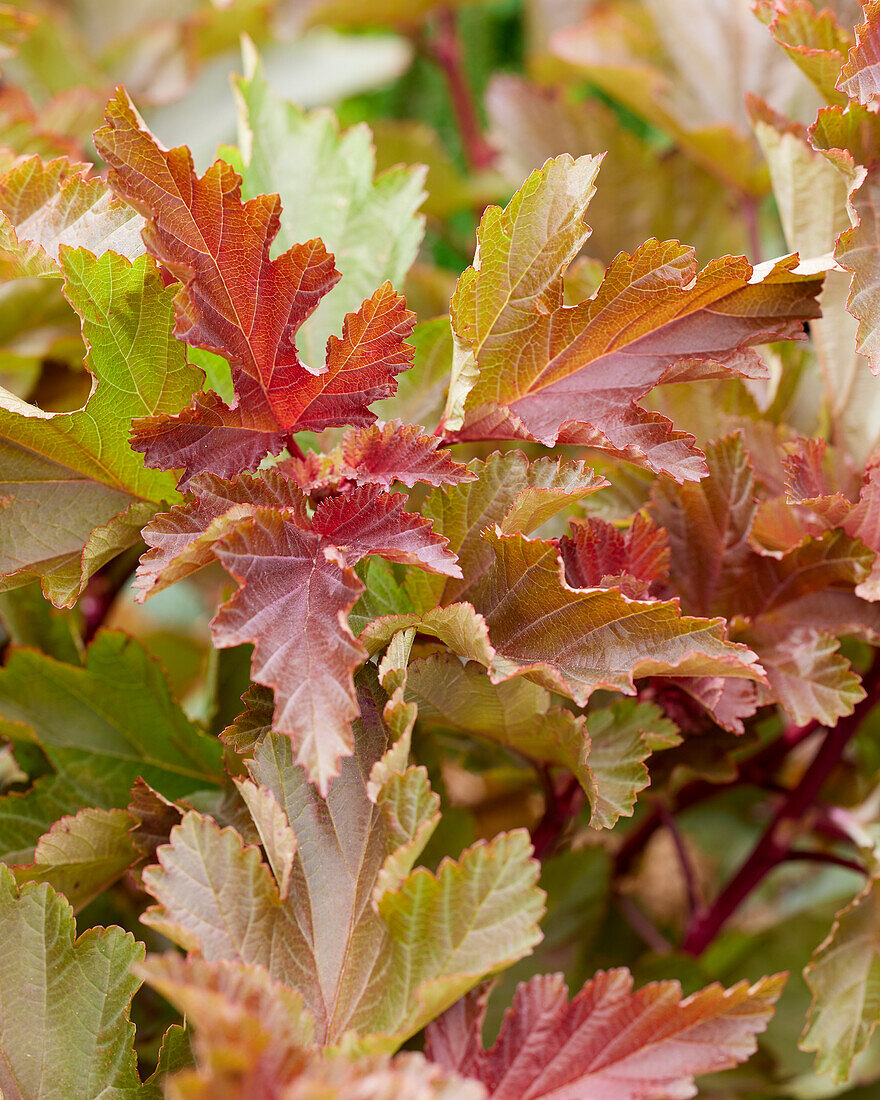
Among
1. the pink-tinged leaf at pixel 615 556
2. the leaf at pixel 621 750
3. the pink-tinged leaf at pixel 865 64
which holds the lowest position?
the leaf at pixel 621 750

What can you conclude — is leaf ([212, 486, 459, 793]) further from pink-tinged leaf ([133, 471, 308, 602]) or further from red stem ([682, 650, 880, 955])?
red stem ([682, 650, 880, 955])

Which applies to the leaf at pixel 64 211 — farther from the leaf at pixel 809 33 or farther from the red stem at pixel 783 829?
the red stem at pixel 783 829

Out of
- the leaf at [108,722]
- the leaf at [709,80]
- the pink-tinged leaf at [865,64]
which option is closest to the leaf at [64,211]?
the leaf at [108,722]

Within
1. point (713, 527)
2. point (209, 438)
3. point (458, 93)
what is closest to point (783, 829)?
point (713, 527)

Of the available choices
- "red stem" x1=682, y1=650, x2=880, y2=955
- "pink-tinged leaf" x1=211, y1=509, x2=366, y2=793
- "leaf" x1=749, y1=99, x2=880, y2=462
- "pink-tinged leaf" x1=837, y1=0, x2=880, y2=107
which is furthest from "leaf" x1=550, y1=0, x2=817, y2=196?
"pink-tinged leaf" x1=211, y1=509, x2=366, y2=793

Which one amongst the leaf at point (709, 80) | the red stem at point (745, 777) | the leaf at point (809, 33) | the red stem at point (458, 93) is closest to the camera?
the leaf at point (809, 33)

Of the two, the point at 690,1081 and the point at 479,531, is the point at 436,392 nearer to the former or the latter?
the point at 479,531

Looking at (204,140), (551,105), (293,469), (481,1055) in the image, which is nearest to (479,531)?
(293,469)
